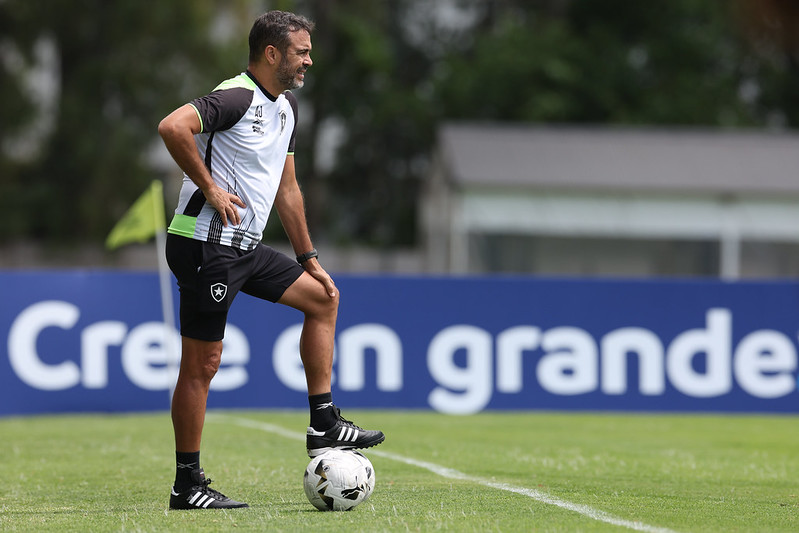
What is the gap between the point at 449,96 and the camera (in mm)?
39406

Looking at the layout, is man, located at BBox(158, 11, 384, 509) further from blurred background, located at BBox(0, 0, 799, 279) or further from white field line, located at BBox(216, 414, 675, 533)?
blurred background, located at BBox(0, 0, 799, 279)

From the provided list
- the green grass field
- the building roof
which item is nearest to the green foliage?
the building roof

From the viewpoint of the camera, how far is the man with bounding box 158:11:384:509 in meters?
5.13

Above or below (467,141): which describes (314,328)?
below

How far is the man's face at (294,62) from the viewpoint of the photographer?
5199 mm

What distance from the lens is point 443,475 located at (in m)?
6.63

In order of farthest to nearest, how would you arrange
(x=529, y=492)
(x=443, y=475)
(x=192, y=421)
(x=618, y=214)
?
(x=618, y=214) → (x=443, y=475) → (x=529, y=492) → (x=192, y=421)

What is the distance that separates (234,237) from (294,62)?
81 centimetres

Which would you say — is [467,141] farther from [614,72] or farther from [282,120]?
[282,120]

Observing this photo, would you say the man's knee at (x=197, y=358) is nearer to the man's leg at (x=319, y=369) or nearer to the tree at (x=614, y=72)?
the man's leg at (x=319, y=369)

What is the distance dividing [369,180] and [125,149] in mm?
15119

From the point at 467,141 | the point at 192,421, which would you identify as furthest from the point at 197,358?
the point at 467,141

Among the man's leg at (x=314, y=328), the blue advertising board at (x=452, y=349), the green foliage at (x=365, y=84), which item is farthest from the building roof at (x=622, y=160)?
the man's leg at (x=314, y=328)

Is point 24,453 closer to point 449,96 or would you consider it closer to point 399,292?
point 399,292
